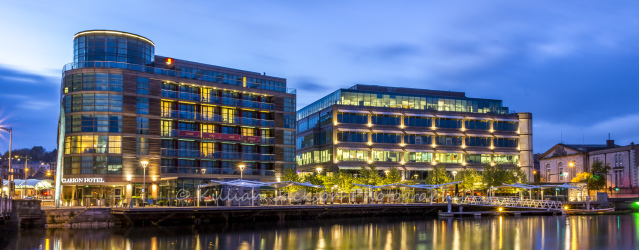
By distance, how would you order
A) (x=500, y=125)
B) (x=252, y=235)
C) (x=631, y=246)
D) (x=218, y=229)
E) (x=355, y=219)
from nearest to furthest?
1. (x=631, y=246)
2. (x=252, y=235)
3. (x=218, y=229)
4. (x=355, y=219)
5. (x=500, y=125)

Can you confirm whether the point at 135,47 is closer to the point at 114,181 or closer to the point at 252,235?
the point at 114,181

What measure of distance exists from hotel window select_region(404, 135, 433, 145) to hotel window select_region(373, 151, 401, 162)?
138 inches

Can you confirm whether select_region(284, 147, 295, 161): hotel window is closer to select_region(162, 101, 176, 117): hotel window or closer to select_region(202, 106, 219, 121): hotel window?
select_region(202, 106, 219, 121): hotel window

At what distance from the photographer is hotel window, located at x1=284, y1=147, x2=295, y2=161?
92.1 m

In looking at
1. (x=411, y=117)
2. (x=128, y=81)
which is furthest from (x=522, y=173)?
(x=128, y=81)

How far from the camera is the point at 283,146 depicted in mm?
91750

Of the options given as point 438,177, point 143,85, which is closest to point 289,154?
point 438,177

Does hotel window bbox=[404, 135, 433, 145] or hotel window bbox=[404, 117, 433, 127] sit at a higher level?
hotel window bbox=[404, 117, 433, 127]

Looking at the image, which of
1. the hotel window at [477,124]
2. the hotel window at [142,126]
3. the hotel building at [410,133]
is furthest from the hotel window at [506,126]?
the hotel window at [142,126]

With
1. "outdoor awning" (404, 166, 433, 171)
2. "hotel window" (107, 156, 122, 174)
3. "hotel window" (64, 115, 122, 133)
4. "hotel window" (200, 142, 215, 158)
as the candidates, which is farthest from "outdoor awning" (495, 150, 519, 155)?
"hotel window" (64, 115, 122, 133)

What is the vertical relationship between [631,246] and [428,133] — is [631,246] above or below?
below

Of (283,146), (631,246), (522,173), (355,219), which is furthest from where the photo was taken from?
(522,173)

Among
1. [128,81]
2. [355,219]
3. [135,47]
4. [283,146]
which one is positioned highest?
[135,47]

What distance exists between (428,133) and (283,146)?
107 ft
